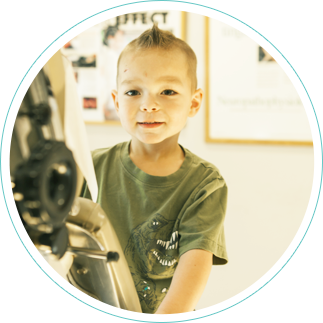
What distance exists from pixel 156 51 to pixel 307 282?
1.08 feet

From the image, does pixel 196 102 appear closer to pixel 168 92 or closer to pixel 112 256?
pixel 168 92

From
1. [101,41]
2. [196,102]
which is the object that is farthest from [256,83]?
[101,41]

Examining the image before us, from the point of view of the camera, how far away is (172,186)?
1.06 feet

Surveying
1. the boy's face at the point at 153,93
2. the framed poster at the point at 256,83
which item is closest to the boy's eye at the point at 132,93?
the boy's face at the point at 153,93

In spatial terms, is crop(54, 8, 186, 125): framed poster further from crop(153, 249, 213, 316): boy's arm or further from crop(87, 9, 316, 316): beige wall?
crop(153, 249, 213, 316): boy's arm

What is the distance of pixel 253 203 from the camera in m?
0.38

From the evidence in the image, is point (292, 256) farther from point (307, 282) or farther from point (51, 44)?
point (51, 44)

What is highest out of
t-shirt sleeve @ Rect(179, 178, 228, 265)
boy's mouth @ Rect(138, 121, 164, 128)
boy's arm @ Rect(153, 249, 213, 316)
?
boy's mouth @ Rect(138, 121, 164, 128)

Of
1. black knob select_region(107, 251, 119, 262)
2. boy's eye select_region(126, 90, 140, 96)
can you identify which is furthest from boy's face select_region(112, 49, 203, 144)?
black knob select_region(107, 251, 119, 262)

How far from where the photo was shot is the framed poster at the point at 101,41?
1.18ft

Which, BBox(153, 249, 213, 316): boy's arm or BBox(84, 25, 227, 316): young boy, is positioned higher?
BBox(84, 25, 227, 316): young boy

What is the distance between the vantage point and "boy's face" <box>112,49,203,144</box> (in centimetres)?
31

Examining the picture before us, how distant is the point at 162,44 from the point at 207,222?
18 centimetres

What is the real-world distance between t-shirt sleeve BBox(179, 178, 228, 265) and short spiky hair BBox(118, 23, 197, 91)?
0.11 m
